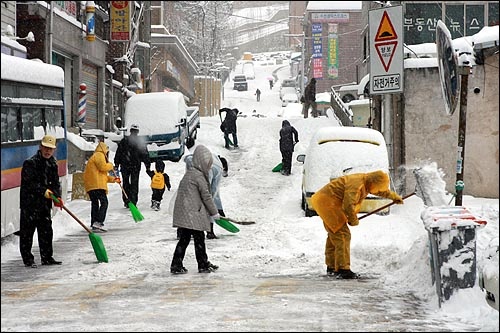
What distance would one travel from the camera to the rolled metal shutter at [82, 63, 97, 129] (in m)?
29.9

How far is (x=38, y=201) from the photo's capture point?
412 inches

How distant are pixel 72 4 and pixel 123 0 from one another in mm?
5879

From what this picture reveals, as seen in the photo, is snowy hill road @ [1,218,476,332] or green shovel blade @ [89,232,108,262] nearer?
snowy hill road @ [1,218,476,332]

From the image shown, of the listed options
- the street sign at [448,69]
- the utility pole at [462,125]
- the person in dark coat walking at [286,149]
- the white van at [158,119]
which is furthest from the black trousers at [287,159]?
the street sign at [448,69]

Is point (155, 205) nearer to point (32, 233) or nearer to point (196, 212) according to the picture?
point (32, 233)

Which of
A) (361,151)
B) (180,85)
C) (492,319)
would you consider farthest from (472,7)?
(180,85)

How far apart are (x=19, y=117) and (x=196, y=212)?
150 inches

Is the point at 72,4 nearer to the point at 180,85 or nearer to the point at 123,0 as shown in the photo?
the point at 123,0

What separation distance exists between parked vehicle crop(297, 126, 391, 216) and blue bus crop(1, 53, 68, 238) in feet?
15.5

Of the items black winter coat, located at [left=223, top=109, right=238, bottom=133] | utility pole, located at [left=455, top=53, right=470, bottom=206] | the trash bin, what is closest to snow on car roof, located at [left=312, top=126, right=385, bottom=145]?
utility pole, located at [left=455, top=53, right=470, bottom=206]

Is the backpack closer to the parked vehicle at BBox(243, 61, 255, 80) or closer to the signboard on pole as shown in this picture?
the signboard on pole

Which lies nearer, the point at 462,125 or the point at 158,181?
the point at 462,125

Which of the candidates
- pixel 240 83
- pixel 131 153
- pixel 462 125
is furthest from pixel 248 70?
pixel 462 125

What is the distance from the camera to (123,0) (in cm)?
3247
